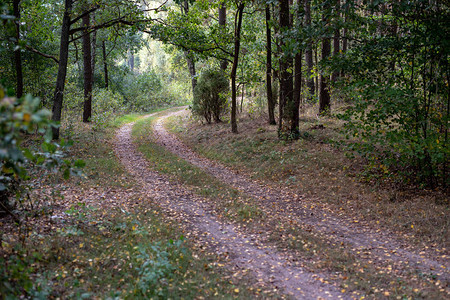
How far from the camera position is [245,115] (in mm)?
19688

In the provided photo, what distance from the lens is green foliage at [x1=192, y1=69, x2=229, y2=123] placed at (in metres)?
18.2

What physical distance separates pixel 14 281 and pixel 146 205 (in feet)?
14.1

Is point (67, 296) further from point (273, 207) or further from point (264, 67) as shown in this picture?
point (264, 67)

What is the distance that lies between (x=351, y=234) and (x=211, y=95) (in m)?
13.4

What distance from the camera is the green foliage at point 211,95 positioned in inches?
715

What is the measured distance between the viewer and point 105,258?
517 centimetres

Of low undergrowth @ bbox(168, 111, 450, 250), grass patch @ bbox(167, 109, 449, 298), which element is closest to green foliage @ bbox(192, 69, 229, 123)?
low undergrowth @ bbox(168, 111, 450, 250)

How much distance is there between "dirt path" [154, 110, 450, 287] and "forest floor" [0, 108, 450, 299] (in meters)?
0.03

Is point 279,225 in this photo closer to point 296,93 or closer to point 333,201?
point 333,201

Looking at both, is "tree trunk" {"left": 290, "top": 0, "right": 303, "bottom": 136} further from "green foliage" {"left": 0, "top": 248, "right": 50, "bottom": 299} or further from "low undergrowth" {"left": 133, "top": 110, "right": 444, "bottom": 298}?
"green foliage" {"left": 0, "top": 248, "right": 50, "bottom": 299}

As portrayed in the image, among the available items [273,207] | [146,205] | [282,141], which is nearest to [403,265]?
[273,207]

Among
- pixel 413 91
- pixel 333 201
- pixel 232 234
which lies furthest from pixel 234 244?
pixel 413 91

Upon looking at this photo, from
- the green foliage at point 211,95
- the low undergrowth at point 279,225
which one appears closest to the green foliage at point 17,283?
the low undergrowth at point 279,225

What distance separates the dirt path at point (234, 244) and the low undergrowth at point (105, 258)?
377 millimetres
